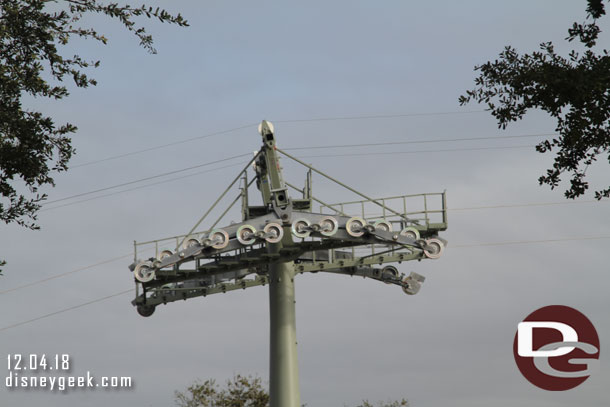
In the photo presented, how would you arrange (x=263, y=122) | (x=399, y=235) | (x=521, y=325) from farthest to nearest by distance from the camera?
(x=263, y=122) → (x=399, y=235) → (x=521, y=325)

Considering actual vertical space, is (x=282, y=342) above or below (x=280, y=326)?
below

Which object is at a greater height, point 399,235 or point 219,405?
point 399,235

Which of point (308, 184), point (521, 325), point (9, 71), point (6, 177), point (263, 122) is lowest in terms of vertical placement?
point (521, 325)

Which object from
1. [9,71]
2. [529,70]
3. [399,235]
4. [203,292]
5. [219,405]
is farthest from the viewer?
[219,405]

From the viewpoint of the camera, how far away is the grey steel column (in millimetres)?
43781

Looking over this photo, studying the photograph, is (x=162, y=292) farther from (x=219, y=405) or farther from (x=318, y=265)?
(x=219, y=405)

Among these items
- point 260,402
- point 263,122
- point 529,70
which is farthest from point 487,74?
point 260,402

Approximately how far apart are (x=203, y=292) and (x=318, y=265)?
5.55 meters

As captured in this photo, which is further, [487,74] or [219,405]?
[219,405]

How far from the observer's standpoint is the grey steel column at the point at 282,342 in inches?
1724

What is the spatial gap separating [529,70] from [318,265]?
25.5 metres

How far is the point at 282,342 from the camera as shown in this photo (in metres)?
44.0

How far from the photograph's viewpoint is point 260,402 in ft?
195

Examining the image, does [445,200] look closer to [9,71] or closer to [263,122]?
[263,122]
